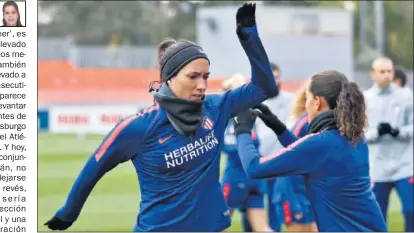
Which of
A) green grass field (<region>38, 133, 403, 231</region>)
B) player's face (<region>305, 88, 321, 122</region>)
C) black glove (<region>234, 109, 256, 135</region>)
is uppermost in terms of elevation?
player's face (<region>305, 88, 321, 122</region>)

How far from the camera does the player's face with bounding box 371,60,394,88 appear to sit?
10.2 m

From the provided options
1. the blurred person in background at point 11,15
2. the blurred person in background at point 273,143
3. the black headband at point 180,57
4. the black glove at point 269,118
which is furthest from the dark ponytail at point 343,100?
the blurred person in background at point 273,143

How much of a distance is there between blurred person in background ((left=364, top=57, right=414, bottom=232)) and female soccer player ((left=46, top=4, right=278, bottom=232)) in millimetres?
5310

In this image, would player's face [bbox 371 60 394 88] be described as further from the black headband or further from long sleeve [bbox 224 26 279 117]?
the black headband

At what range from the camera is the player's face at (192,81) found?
4.85 m

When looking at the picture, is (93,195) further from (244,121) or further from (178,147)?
(178,147)

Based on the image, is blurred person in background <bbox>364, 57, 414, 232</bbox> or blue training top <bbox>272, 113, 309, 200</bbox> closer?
blue training top <bbox>272, 113, 309, 200</bbox>

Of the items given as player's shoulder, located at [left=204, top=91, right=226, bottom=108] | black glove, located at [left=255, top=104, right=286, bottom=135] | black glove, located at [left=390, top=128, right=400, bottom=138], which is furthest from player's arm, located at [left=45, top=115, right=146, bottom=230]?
black glove, located at [left=390, top=128, right=400, bottom=138]

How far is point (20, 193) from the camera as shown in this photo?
4.48 m

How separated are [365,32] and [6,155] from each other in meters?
29.5

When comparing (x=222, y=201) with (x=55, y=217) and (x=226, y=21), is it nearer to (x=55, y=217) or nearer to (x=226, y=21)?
(x=55, y=217)

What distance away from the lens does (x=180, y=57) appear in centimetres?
493

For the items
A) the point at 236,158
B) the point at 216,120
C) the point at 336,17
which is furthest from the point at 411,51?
the point at 216,120

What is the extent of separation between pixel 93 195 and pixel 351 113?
11.0 metres
